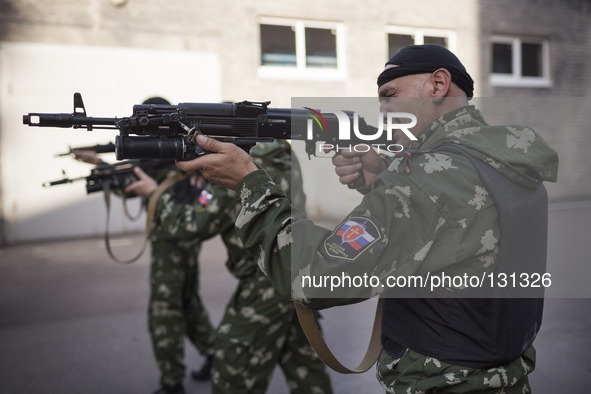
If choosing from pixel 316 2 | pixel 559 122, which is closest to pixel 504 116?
pixel 559 122

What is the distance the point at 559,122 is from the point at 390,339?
12015mm

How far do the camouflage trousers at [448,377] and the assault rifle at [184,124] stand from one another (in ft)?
2.73

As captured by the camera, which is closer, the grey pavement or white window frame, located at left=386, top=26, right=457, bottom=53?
the grey pavement

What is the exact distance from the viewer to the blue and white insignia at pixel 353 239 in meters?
1.21

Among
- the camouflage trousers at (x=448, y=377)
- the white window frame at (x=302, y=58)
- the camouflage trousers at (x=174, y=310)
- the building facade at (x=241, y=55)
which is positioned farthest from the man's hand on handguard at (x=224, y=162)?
the white window frame at (x=302, y=58)

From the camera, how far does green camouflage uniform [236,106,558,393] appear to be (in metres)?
1.24

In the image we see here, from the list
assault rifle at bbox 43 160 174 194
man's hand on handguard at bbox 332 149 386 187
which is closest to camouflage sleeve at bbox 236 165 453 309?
man's hand on handguard at bbox 332 149 386 187

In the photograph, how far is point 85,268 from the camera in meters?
6.70

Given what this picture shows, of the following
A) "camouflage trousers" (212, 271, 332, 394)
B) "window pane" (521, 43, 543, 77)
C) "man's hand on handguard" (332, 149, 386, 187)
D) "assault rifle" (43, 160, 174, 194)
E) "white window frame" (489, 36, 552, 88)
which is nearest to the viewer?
"man's hand on handguard" (332, 149, 386, 187)

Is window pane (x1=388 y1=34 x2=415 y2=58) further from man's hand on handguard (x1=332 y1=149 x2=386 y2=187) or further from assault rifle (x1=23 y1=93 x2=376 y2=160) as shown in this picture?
assault rifle (x1=23 y1=93 x2=376 y2=160)

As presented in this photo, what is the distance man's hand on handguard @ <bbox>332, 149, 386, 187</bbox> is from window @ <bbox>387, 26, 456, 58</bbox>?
903cm

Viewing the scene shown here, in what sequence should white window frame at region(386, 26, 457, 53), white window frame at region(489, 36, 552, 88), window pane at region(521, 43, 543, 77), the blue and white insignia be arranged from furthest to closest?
window pane at region(521, 43, 543, 77)
white window frame at region(489, 36, 552, 88)
white window frame at region(386, 26, 457, 53)
the blue and white insignia

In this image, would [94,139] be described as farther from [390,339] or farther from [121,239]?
[390,339]

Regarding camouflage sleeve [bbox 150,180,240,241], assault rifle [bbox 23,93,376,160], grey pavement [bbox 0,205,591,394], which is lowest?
grey pavement [bbox 0,205,591,394]
